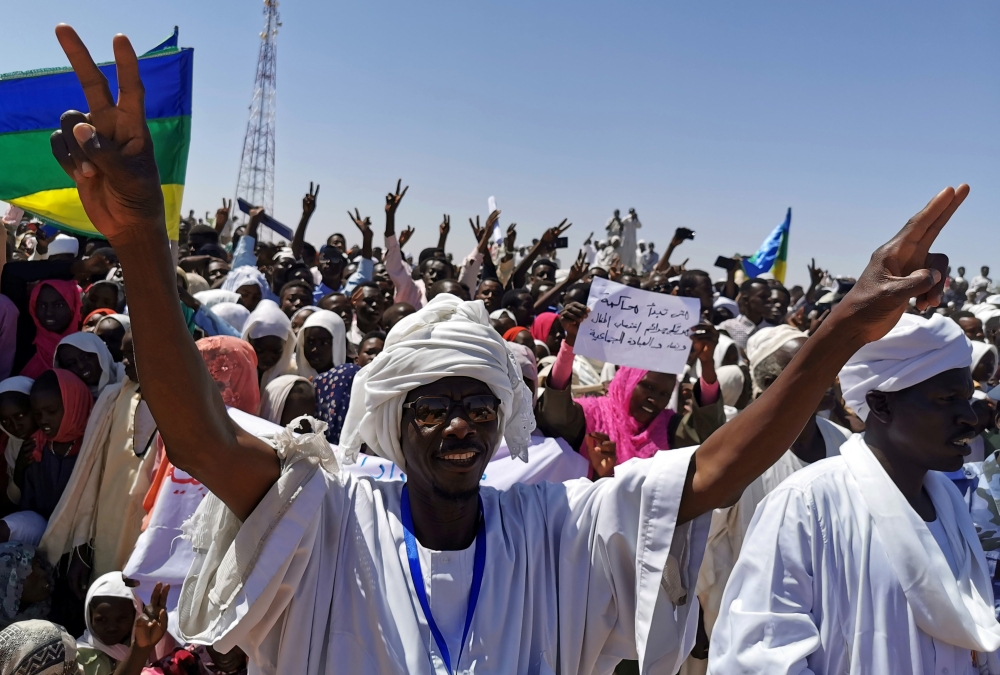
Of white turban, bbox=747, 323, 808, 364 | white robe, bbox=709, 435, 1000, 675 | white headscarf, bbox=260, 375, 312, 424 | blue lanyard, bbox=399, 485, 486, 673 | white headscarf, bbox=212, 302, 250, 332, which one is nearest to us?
blue lanyard, bbox=399, 485, 486, 673

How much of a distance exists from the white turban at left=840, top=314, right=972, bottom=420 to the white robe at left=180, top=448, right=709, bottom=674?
1.00 m

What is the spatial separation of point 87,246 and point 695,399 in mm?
7752

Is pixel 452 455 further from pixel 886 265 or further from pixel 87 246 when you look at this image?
pixel 87 246

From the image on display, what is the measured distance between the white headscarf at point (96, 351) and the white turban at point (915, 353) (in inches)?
169

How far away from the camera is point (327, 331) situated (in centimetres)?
560

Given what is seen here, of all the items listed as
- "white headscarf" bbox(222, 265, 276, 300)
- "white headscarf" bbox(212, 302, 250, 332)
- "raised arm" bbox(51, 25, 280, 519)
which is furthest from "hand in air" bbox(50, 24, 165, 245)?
"white headscarf" bbox(222, 265, 276, 300)

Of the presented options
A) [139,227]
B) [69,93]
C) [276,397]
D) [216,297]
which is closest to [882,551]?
[139,227]

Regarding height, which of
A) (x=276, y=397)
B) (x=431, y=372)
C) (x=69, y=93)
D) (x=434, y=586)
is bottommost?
(x=276, y=397)

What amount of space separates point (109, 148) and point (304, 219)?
8.88 metres

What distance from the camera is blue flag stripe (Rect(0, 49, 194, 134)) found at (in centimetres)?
447

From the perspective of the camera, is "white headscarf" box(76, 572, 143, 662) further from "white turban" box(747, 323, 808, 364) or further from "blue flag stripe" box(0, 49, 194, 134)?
"white turban" box(747, 323, 808, 364)

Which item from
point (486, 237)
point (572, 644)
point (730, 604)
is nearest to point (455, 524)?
point (572, 644)

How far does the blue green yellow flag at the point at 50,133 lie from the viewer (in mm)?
4371

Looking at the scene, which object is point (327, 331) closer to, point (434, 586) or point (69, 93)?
point (69, 93)
